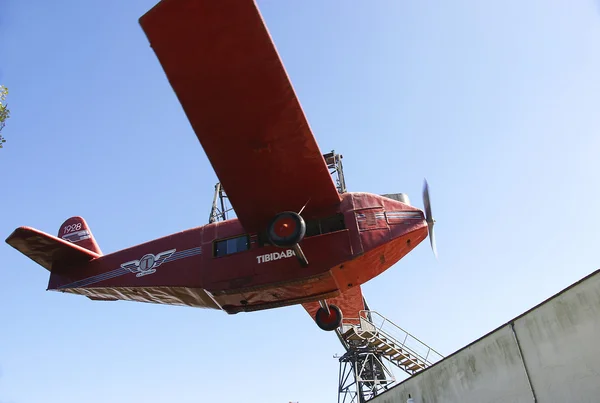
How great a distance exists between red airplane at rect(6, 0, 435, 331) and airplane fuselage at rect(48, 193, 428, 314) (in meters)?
0.03

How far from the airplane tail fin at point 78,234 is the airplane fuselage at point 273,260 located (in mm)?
2504

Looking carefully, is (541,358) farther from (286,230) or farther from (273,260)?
(273,260)

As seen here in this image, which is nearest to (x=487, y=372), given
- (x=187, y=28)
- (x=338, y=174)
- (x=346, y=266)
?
(x=346, y=266)

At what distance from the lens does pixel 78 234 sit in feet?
49.3

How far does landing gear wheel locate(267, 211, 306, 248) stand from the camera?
A: 9.55m

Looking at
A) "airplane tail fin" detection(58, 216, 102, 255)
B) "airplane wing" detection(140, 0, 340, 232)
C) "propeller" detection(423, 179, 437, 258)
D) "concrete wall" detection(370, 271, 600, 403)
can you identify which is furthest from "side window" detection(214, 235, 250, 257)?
"concrete wall" detection(370, 271, 600, 403)

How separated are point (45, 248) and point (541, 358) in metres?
13.3

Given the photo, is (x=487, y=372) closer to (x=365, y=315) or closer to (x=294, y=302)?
(x=294, y=302)

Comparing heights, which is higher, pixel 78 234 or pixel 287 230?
pixel 78 234

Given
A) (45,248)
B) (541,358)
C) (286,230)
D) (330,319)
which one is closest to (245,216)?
(286,230)

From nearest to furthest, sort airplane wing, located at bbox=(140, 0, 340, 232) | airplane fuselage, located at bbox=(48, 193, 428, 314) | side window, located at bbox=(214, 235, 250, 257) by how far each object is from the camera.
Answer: airplane wing, located at bbox=(140, 0, 340, 232), airplane fuselage, located at bbox=(48, 193, 428, 314), side window, located at bbox=(214, 235, 250, 257)

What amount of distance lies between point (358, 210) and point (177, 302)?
6475 mm

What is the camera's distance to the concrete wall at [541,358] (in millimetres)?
6375

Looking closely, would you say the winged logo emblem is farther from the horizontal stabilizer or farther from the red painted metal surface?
the horizontal stabilizer
